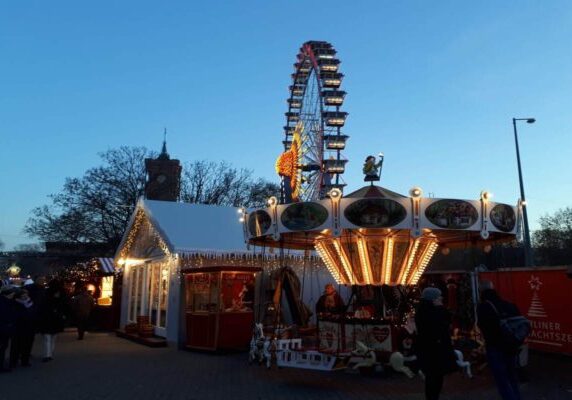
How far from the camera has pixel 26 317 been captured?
918 centimetres

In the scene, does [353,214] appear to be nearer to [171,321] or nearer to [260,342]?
[260,342]

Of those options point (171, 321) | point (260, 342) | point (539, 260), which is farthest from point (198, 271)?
point (539, 260)

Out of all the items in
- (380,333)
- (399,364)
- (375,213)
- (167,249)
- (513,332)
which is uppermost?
(375,213)

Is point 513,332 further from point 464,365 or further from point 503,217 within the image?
point 503,217

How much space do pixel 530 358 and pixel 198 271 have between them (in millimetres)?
7979

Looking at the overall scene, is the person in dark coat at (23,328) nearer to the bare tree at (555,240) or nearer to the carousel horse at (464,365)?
the carousel horse at (464,365)

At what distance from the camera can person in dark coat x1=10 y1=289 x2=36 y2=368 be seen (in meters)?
9.12

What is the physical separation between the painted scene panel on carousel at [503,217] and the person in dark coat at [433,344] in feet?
13.5

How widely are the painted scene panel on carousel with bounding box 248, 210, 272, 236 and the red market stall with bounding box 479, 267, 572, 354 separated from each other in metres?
6.44

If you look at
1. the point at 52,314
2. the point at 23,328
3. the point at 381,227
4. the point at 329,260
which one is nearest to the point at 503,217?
the point at 381,227

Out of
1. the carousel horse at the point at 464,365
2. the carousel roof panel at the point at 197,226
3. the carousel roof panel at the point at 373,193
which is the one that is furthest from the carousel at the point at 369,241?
the carousel roof panel at the point at 197,226

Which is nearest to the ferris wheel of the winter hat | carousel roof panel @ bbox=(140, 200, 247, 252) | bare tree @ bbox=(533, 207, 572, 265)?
carousel roof panel @ bbox=(140, 200, 247, 252)

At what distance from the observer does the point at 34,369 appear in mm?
9398

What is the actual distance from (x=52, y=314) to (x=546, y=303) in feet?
36.2
